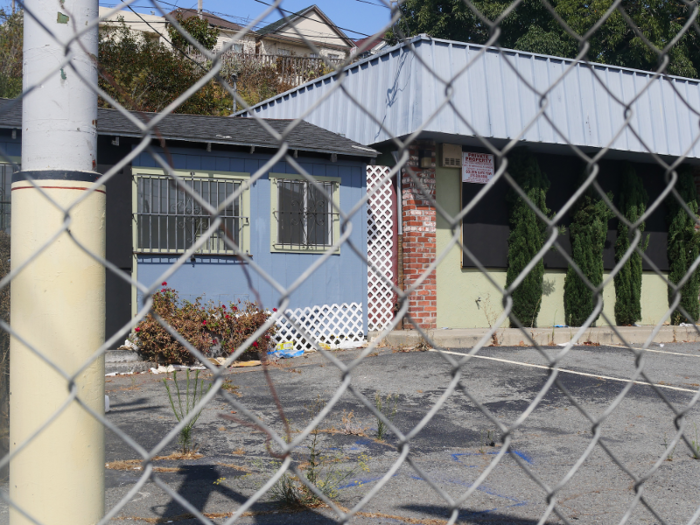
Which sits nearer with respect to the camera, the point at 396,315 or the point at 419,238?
the point at 396,315

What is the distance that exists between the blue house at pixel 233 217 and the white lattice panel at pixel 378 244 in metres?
0.16

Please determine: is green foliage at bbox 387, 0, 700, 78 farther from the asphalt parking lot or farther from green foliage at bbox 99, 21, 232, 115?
the asphalt parking lot

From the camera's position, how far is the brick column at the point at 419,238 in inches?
394

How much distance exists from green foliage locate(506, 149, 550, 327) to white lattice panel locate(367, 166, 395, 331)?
2252 millimetres

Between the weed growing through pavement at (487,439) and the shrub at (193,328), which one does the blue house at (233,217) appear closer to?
the shrub at (193,328)

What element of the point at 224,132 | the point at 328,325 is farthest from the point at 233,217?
the point at 328,325

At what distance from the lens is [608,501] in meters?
3.10

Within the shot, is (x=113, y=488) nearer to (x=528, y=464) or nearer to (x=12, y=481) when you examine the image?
(x=12, y=481)

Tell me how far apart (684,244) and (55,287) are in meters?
13.4

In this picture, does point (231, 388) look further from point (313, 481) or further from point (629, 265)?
point (629, 265)

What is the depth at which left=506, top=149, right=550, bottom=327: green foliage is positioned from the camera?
10680 millimetres

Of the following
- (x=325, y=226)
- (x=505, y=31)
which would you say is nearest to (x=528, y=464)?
(x=325, y=226)

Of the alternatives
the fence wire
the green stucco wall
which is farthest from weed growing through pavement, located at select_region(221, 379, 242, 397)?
the green stucco wall

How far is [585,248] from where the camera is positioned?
11.3 metres
